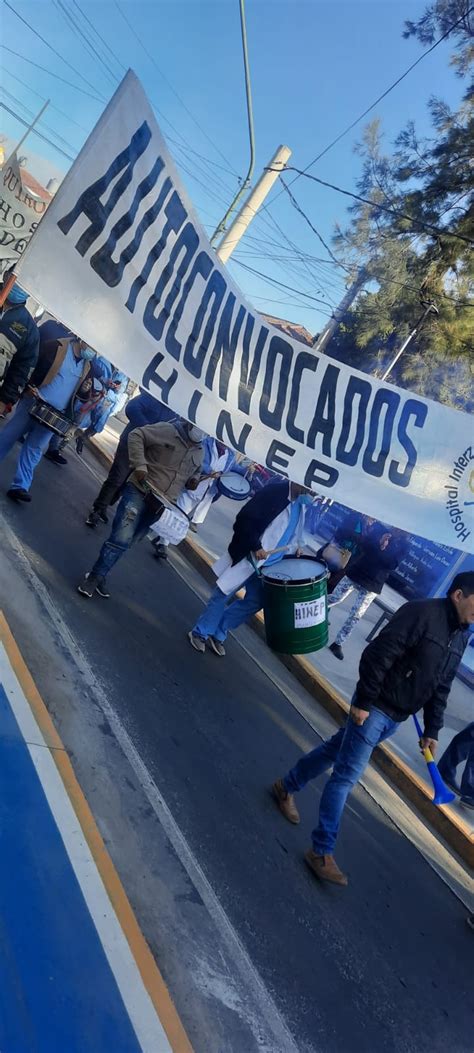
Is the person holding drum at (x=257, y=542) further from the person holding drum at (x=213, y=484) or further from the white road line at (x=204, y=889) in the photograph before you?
the white road line at (x=204, y=889)

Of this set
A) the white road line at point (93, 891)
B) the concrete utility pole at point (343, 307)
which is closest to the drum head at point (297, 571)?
the white road line at point (93, 891)

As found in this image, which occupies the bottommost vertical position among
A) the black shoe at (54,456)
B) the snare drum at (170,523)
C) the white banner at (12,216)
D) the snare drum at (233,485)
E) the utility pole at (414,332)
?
the black shoe at (54,456)

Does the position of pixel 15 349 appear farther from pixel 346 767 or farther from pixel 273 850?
pixel 273 850

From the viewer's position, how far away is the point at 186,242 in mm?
3383

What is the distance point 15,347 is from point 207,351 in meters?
2.13

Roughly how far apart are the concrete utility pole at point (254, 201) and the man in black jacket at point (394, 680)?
35.6 feet

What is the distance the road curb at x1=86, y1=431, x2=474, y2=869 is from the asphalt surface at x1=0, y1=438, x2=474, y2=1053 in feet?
1.73

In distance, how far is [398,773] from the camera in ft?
17.6

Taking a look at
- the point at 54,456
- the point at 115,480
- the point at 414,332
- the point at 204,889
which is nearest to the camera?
the point at 204,889

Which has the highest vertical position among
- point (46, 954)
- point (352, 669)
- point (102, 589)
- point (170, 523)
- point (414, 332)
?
point (414, 332)

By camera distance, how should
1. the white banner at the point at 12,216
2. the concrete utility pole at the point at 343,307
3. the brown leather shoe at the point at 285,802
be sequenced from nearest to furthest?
the brown leather shoe at the point at 285,802
the white banner at the point at 12,216
the concrete utility pole at the point at 343,307

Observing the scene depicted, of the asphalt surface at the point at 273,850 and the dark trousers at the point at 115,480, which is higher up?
the dark trousers at the point at 115,480

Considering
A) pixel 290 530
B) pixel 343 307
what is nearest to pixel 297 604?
pixel 290 530

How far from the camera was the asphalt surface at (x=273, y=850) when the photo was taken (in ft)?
9.72
